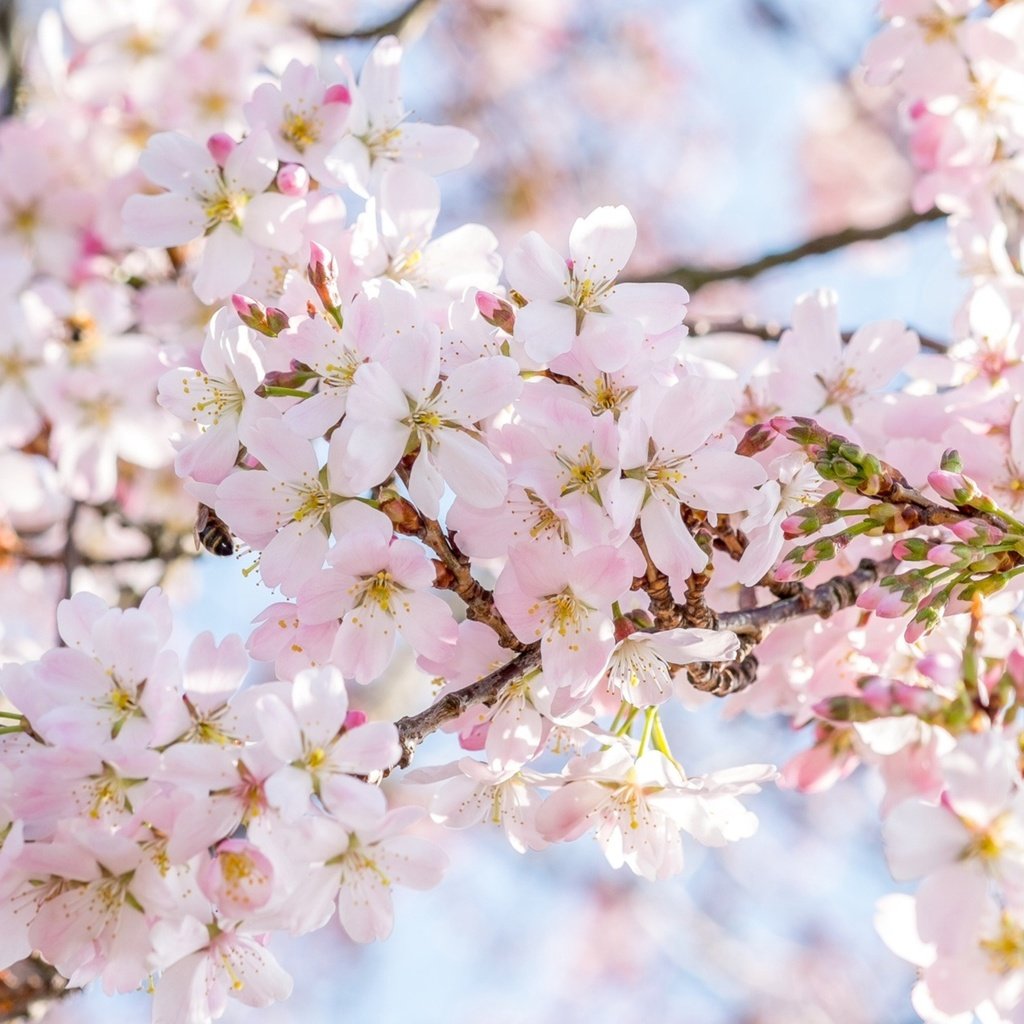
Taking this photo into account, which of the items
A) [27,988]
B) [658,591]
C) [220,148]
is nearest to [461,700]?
[658,591]

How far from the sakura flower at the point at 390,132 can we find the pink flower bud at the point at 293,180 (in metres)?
0.13

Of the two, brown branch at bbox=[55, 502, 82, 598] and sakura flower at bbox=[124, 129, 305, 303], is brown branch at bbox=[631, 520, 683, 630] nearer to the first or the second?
sakura flower at bbox=[124, 129, 305, 303]

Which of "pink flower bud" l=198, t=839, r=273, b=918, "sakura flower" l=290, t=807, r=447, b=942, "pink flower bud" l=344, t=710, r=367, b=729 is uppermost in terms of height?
"pink flower bud" l=344, t=710, r=367, b=729

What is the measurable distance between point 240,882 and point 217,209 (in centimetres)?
98

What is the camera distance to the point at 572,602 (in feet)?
3.93

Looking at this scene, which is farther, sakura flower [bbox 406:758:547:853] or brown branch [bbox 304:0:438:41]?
brown branch [bbox 304:0:438:41]

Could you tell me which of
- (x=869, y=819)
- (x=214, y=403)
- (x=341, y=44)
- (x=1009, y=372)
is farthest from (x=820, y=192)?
(x=214, y=403)

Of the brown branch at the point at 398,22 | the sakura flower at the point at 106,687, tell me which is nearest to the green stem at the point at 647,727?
the sakura flower at the point at 106,687

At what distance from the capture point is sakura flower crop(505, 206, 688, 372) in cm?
123

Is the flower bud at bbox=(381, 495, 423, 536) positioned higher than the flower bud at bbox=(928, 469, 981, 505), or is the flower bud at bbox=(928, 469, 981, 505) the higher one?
the flower bud at bbox=(928, 469, 981, 505)

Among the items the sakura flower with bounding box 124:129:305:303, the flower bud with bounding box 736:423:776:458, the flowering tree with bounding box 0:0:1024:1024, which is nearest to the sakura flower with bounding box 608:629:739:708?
the flowering tree with bounding box 0:0:1024:1024

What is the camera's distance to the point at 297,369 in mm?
1274

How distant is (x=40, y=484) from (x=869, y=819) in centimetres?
551

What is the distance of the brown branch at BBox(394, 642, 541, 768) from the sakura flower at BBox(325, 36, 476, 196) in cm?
80
